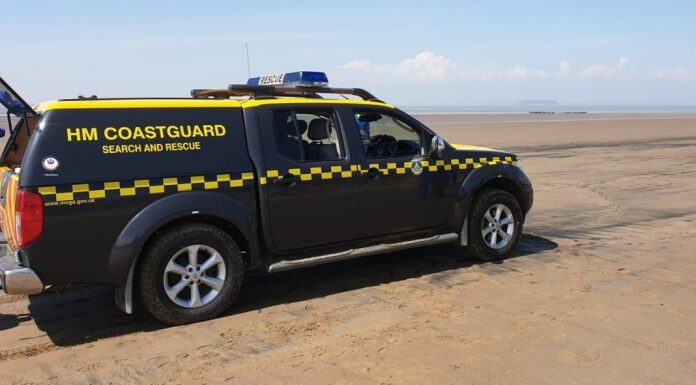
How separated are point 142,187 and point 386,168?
7.32 ft

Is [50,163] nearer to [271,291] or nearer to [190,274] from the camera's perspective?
[190,274]

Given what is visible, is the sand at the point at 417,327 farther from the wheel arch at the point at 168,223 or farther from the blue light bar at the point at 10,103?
the blue light bar at the point at 10,103

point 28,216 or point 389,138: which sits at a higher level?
point 389,138

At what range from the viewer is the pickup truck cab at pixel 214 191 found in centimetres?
422

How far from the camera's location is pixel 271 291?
555 cm

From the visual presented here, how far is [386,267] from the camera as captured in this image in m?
6.26

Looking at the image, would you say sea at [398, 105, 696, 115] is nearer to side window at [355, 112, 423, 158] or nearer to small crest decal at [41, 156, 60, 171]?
side window at [355, 112, 423, 158]

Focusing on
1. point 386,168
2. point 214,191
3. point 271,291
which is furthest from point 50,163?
point 386,168

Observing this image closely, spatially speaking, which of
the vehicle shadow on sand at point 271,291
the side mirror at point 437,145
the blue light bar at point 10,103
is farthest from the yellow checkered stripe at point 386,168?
the blue light bar at point 10,103

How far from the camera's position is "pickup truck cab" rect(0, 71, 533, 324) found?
4.22 metres

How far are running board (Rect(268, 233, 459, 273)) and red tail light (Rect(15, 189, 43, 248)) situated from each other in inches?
70.0

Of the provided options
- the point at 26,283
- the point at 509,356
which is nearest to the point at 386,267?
the point at 509,356

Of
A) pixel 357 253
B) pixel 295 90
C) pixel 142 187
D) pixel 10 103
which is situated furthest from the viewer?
pixel 295 90

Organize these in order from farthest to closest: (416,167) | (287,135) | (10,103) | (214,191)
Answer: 1. (416,167)
2. (287,135)
3. (10,103)
4. (214,191)
